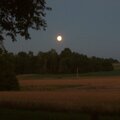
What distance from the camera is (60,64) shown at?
180 m

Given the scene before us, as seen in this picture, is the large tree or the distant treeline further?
the distant treeline

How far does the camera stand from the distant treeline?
174125mm

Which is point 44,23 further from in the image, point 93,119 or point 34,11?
point 93,119

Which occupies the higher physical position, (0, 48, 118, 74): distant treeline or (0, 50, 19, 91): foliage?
(0, 48, 118, 74): distant treeline

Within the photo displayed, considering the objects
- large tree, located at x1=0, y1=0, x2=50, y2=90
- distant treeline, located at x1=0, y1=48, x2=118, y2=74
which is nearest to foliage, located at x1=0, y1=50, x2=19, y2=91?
large tree, located at x1=0, y1=0, x2=50, y2=90

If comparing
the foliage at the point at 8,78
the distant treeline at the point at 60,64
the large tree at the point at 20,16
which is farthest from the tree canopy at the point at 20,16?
the distant treeline at the point at 60,64

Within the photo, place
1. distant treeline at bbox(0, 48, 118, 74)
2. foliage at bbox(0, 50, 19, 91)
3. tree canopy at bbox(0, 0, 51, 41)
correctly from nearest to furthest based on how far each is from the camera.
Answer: tree canopy at bbox(0, 0, 51, 41) < foliage at bbox(0, 50, 19, 91) < distant treeline at bbox(0, 48, 118, 74)

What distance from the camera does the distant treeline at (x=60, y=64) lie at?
6855 inches

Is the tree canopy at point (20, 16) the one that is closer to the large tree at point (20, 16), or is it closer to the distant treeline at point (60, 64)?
the large tree at point (20, 16)

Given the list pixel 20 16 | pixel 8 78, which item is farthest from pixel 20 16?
pixel 8 78

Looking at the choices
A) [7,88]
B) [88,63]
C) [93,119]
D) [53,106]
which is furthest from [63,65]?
[93,119]

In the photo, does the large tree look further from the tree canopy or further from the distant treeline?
the distant treeline

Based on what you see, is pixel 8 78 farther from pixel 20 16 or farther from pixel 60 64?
pixel 60 64

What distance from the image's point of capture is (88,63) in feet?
584
